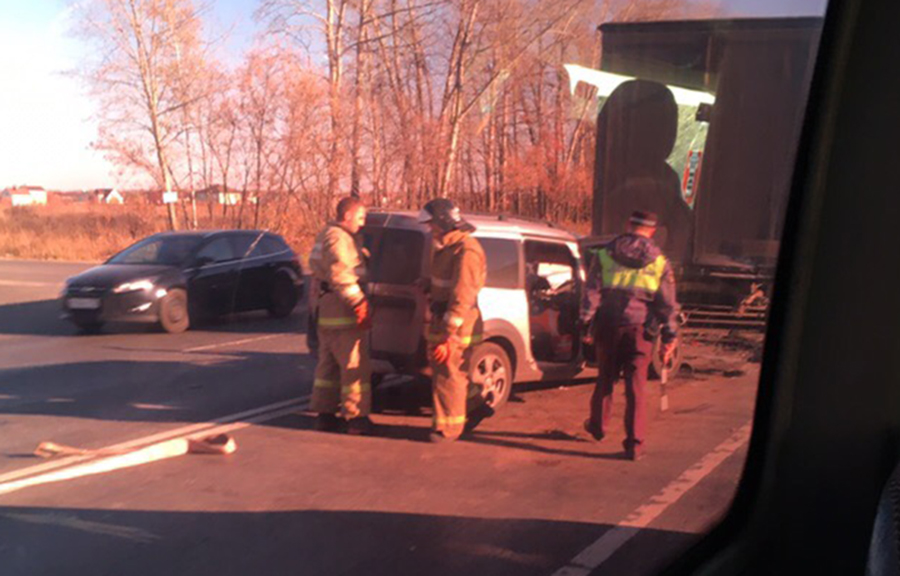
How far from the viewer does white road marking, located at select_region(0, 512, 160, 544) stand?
279cm

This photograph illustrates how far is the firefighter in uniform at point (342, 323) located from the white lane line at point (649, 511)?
3.69 feet

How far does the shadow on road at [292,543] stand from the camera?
2826 millimetres

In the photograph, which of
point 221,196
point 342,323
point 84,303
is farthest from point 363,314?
point 84,303

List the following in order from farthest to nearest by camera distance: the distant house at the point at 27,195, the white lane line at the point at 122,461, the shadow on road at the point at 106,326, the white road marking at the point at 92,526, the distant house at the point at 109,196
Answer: the shadow on road at the point at 106,326, the distant house at the point at 109,196, the white lane line at the point at 122,461, the distant house at the point at 27,195, the white road marking at the point at 92,526

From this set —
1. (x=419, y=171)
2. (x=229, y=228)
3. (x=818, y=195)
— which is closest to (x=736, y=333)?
(x=818, y=195)

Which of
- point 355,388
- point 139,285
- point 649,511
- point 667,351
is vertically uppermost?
point 139,285

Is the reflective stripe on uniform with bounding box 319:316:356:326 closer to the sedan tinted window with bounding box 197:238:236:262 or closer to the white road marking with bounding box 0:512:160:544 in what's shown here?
the sedan tinted window with bounding box 197:238:236:262

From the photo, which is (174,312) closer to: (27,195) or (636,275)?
(27,195)

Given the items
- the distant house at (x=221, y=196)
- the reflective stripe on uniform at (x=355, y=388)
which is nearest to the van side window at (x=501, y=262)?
the reflective stripe on uniform at (x=355, y=388)

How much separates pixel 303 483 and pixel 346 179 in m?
1.29

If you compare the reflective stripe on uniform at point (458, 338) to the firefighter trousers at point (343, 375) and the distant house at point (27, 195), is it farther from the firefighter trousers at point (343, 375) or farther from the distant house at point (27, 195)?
the distant house at point (27, 195)

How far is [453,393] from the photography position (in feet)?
13.2

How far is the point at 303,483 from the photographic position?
3766 mm

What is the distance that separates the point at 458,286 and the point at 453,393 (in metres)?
0.50
